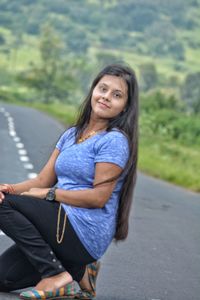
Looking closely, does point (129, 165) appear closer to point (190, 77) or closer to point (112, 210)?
point (112, 210)

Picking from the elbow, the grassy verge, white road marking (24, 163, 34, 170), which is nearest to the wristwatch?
the elbow

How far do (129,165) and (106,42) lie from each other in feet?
575

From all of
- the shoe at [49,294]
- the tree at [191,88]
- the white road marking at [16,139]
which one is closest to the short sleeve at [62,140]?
the shoe at [49,294]

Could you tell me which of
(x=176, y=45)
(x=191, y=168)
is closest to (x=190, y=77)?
(x=176, y=45)

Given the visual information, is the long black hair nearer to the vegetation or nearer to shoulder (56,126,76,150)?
shoulder (56,126,76,150)

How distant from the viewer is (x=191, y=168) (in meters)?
23.8

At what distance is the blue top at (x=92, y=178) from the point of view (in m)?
6.81

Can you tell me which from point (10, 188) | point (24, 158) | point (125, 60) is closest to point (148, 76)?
point (125, 60)

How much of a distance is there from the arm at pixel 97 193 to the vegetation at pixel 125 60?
1256 centimetres

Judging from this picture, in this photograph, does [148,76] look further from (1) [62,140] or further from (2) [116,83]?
(2) [116,83]

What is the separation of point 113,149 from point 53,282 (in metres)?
→ 0.83

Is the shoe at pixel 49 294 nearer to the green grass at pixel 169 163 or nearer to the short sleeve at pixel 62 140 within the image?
the short sleeve at pixel 62 140

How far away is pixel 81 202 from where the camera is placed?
22.2 feet

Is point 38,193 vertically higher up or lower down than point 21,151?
higher up
